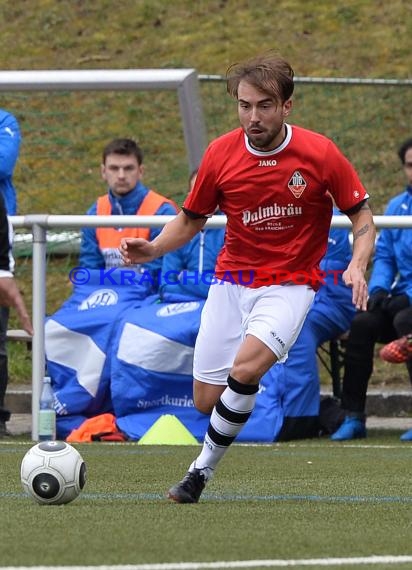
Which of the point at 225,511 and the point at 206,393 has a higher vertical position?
the point at 206,393

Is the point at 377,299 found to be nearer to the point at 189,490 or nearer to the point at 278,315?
the point at 278,315

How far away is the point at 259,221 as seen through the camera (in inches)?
256

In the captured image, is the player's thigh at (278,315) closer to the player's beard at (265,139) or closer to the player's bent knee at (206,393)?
the player's bent knee at (206,393)

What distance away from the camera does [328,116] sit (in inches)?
584

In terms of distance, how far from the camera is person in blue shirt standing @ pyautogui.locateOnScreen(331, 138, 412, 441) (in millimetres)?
9711

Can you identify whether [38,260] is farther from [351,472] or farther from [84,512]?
[84,512]

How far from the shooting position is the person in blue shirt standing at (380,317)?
9711mm

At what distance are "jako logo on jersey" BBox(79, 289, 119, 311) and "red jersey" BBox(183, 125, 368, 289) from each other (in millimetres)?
3733

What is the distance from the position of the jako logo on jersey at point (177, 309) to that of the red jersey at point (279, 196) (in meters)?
3.30

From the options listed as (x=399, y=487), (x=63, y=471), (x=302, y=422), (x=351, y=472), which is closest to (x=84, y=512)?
(x=63, y=471)

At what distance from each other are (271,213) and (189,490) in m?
1.29

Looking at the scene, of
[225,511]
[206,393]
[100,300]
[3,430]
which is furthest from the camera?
[100,300]

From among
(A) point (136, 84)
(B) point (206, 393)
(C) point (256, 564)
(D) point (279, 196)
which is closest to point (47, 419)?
(B) point (206, 393)

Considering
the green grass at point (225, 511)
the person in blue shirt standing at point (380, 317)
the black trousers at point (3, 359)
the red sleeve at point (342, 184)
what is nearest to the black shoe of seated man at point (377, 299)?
the person in blue shirt standing at point (380, 317)
